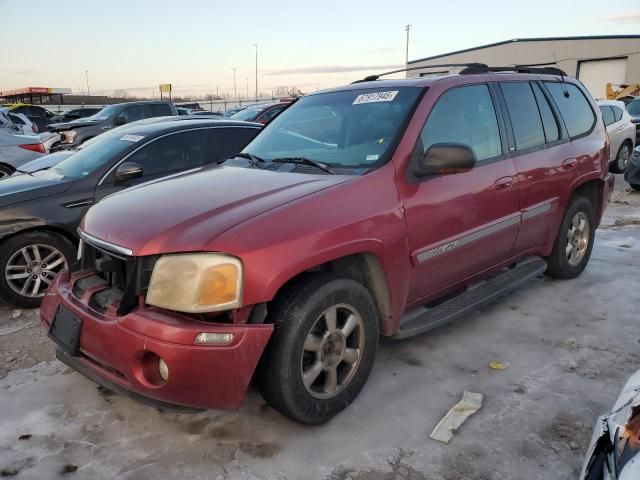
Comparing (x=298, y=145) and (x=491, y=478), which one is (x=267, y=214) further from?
(x=491, y=478)

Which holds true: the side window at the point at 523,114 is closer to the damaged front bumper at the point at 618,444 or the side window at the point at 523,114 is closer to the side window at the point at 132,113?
the damaged front bumper at the point at 618,444

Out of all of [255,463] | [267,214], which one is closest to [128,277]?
[267,214]

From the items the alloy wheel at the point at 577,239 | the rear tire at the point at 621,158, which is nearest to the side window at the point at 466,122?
the alloy wheel at the point at 577,239

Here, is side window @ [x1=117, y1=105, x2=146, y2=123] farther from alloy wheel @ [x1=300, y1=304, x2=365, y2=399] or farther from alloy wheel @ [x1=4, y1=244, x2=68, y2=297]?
alloy wheel @ [x1=300, y1=304, x2=365, y2=399]

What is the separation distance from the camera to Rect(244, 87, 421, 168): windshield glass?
128 inches

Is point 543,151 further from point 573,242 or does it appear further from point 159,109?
point 159,109

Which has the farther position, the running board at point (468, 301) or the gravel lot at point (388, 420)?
the running board at point (468, 301)

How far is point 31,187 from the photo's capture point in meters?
4.82

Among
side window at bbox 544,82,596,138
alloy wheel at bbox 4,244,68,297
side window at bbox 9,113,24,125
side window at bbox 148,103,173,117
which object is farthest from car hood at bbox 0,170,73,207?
side window at bbox 148,103,173,117

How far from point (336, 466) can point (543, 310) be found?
2.55m

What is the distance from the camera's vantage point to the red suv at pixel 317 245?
2.42m

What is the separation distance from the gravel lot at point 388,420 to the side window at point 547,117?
4.96ft

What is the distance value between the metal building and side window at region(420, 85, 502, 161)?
38012 millimetres

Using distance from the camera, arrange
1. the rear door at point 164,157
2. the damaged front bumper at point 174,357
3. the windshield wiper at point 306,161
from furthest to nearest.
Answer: the rear door at point 164,157 → the windshield wiper at point 306,161 → the damaged front bumper at point 174,357
